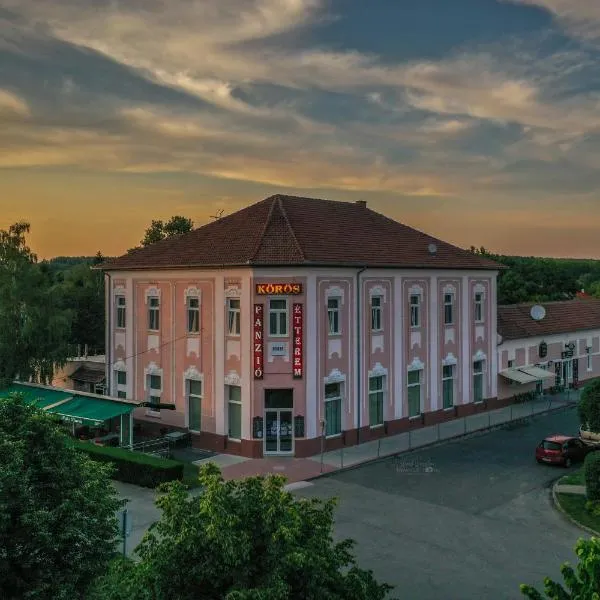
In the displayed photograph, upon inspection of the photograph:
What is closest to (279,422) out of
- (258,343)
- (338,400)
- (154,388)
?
(338,400)

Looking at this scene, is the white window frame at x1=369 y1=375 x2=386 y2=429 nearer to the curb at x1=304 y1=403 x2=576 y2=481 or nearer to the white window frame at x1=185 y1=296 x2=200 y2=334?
the curb at x1=304 y1=403 x2=576 y2=481

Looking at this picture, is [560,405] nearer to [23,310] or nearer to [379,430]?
[379,430]

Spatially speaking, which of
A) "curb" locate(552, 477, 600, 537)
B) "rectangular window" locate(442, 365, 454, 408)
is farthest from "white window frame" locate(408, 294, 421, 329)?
"curb" locate(552, 477, 600, 537)

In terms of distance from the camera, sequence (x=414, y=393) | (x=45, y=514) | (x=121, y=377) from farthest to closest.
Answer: (x=121, y=377), (x=414, y=393), (x=45, y=514)

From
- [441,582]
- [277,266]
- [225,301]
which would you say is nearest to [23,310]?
[225,301]

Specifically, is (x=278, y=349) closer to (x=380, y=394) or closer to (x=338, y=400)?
(x=338, y=400)

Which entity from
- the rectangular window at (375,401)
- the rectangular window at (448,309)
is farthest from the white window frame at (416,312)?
the rectangular window at (375,401)

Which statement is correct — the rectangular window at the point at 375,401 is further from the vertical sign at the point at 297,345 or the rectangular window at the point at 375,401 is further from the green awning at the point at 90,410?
the green awning at the point at 90,410
